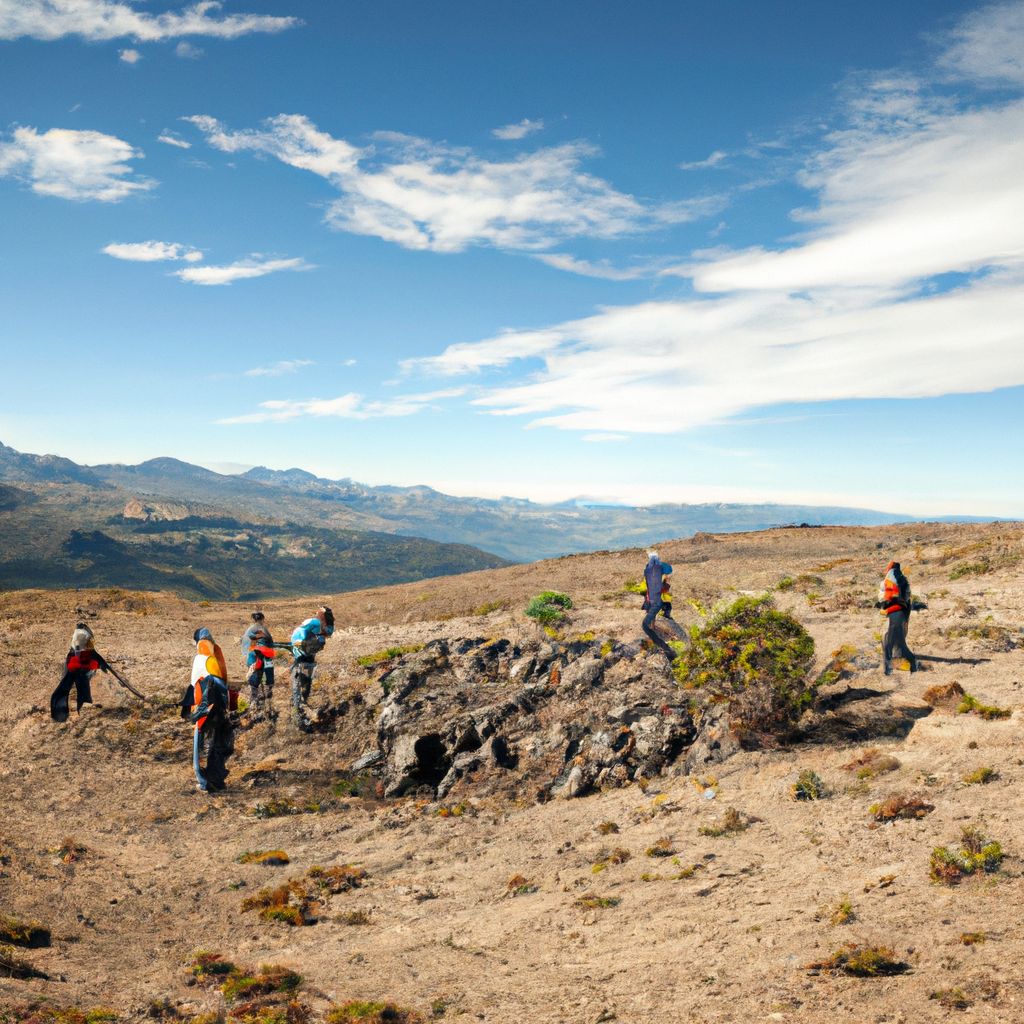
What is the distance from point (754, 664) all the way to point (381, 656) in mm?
14167

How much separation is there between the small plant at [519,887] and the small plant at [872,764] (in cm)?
601

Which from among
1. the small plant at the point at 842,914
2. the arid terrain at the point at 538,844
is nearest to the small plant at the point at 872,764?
the arid terrain at the point at 538,844

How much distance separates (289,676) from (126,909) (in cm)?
1250

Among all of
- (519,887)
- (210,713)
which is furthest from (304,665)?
(519,887)

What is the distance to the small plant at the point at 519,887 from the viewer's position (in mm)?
10538

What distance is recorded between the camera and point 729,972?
7.14 metres

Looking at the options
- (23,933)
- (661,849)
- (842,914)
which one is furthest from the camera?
(661,849)

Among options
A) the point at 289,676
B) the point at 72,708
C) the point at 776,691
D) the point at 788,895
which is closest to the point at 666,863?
the point at 788,895

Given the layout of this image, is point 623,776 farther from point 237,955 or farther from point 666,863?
point 237,955

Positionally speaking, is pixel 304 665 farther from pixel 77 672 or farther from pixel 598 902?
pixel 598 902

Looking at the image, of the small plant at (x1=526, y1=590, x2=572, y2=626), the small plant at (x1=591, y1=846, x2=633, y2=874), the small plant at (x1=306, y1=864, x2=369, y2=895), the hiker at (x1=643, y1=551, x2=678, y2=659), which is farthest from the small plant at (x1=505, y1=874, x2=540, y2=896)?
the small plant at (x1=526, y1=590, x2=572, y2=626)

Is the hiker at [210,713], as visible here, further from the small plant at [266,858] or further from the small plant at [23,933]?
the small plant at [23,933]

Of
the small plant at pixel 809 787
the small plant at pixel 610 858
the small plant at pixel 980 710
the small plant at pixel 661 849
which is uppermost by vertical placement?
the small plant at pixel 980 710

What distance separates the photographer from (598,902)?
9500mm
